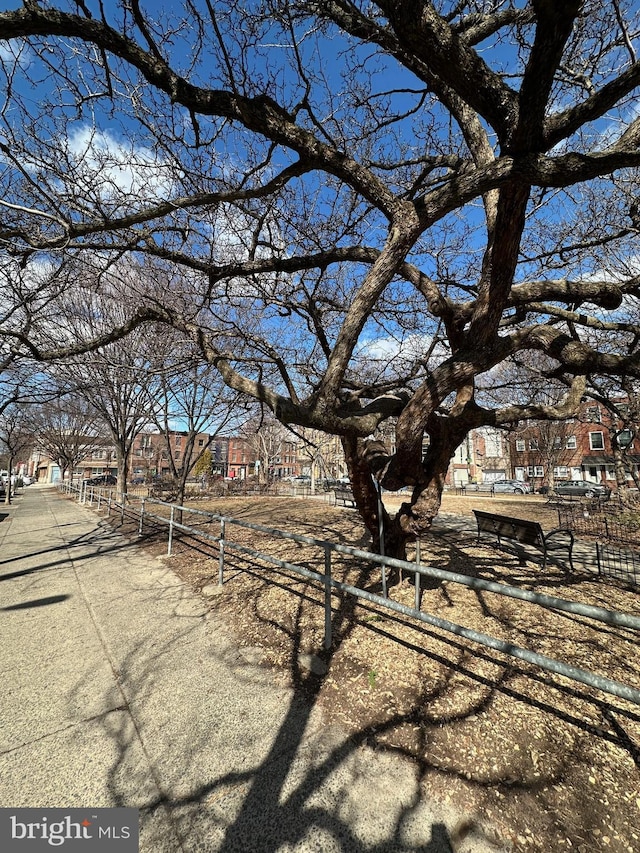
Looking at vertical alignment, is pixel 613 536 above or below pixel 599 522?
above

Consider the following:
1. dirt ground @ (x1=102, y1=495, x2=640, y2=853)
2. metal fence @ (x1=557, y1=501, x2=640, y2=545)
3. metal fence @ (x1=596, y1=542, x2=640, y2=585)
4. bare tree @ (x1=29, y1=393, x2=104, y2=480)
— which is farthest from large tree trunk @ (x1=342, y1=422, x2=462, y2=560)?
bare tree @ (x1=29, y1=393, x2=104, y2=480)

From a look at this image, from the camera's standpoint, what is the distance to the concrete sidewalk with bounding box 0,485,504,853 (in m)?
1.81

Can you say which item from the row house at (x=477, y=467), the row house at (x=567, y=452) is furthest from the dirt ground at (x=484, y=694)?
the row house at (x=477, y=467)

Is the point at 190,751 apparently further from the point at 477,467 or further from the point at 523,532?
the point at 477,467

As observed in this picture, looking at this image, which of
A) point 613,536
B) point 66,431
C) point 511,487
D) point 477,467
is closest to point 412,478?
point 613,536

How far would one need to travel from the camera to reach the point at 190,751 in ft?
7.50

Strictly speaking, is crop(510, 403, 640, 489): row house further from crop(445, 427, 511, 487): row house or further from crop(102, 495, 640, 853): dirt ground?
crop(102, 495, 640, 853): dirt ground

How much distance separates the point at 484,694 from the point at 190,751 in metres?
2.23

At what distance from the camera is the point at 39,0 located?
2.90 metres

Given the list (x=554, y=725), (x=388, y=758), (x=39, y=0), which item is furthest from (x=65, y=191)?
(x=554, y=725)

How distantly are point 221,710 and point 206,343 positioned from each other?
439 centimetres

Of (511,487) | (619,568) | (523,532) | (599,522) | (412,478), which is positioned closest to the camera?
(412,478)

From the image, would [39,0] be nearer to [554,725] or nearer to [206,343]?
[206,343]

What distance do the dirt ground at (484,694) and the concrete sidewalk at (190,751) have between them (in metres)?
0.23
